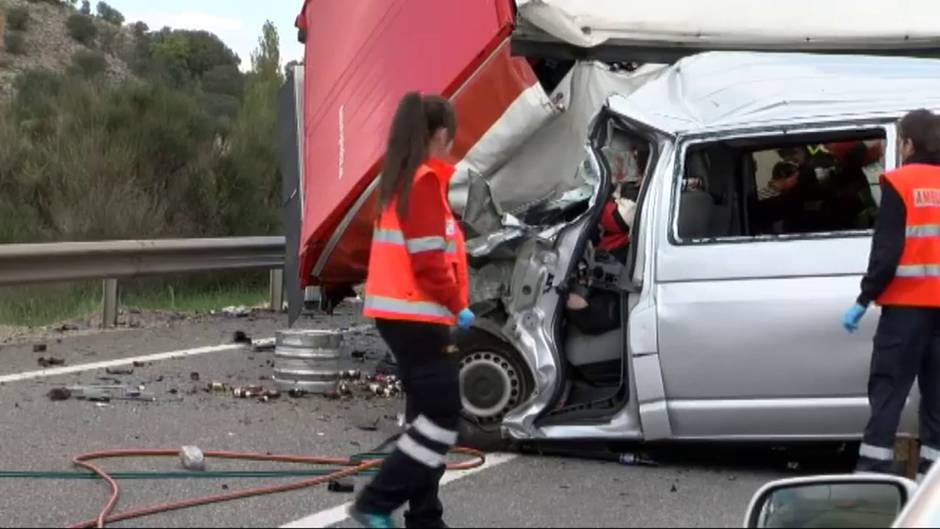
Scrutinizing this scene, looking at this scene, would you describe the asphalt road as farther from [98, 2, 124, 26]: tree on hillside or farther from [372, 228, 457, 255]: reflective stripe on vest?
[98, 2, 124, 26]: tree on hillside

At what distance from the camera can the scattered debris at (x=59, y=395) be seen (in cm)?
915

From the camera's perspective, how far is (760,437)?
714 cm

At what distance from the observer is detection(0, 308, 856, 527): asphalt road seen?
6203mm

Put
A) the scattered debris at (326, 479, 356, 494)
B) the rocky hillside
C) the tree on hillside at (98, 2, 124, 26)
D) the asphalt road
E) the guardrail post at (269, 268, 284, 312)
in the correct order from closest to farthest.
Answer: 1. the asphalt road
2. the scattered debris at (326, 479, 356, 494)
3. the guardrail post at (269, 268, 284, 312)
4. the rocky hillside
5. the tree on hillside at (98, 2, 124, 26)

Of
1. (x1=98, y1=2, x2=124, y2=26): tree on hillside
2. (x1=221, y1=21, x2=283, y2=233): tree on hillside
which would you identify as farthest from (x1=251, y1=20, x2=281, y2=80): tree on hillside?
(x1=98, y1=2, x2=124, y2=26): tree on hillside

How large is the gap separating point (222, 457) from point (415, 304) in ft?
7.96

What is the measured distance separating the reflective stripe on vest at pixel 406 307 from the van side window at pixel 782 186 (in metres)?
2.14

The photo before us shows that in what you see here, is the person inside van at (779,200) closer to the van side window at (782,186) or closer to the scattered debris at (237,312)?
the van side window at (782,186)

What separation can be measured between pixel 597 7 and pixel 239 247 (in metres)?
6.74

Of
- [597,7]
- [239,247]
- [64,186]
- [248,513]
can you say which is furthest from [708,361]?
[64,186]

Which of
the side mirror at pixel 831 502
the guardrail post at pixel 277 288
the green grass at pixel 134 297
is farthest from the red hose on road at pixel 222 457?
the guardrail post at pixel 277 288

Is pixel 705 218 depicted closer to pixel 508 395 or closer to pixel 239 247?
pixel 508 395

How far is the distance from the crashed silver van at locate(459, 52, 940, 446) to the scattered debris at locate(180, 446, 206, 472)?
1400mm

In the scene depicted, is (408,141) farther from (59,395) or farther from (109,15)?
(109,15)
